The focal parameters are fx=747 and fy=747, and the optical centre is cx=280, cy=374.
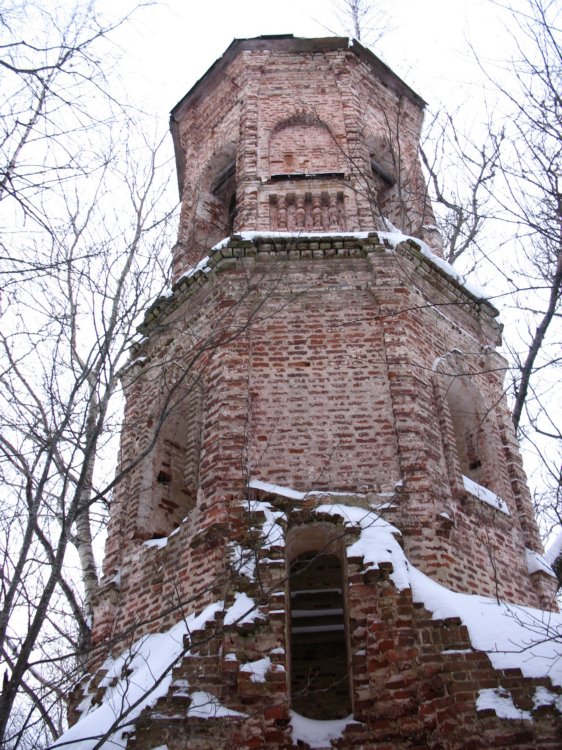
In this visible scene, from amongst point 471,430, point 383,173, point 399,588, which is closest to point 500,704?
point 399,588

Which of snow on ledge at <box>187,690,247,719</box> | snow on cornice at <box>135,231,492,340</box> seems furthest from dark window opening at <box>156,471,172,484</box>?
snow on ledge at <box>187,690,247,719</box>

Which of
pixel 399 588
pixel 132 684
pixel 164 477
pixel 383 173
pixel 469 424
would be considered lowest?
pixel 132 684

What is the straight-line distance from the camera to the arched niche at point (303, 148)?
34.7 ft

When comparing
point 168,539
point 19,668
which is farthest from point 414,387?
point 19,668

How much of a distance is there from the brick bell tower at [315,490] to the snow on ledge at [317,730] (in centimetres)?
2

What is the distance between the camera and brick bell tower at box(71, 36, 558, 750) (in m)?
A: 5.57

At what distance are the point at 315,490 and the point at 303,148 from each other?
5810 millimetres

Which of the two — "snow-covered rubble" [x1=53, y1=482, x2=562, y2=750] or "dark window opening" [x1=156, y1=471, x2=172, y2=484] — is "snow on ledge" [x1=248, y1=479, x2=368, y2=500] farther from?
"dark window opening" [x1=156, y1=471, x2=172, y2=484]

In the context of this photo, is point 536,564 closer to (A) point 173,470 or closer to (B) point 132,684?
(A) point 173,470

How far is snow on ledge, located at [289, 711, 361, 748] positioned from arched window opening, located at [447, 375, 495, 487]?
3.66 metres

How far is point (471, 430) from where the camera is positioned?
29.0ft

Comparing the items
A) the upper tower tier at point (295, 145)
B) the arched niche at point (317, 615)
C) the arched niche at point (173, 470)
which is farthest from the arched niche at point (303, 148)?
the arched niche at point (317, 615)

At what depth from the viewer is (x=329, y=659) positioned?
730 centimetres

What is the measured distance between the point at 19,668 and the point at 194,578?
2.61 m
